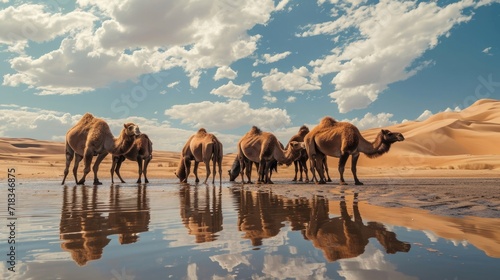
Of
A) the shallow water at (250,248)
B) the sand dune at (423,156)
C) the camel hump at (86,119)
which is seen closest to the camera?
the shallow water at (250,248)

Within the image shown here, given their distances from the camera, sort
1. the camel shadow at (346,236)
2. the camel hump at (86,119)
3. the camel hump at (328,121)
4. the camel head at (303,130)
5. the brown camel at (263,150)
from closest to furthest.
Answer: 1. the camel shadow at (346,236)
2. the camel hump at (328,121)
3. the camel hump at (86,119)
4. the brown camel at (263,150)
5. the camel head at (303,130)

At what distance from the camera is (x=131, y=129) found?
16.6 m

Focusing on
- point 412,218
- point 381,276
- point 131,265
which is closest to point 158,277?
point 131,265

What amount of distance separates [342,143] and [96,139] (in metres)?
10.1

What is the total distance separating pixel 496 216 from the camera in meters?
5.05

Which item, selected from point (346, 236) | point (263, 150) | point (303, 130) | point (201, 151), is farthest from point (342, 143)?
point (346, 236)

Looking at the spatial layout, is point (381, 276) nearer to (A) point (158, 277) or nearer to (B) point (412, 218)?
(A) point (158, 277)

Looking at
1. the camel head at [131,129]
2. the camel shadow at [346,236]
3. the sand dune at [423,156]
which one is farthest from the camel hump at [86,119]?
the camel shadow at [346,236]

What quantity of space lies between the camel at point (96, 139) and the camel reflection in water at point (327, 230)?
11.9m

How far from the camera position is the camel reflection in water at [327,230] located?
308 centimetres

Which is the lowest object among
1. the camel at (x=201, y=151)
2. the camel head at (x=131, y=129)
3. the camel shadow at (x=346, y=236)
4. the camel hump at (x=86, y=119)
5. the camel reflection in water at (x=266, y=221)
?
the camel reflection in water at (x=266, y=221)

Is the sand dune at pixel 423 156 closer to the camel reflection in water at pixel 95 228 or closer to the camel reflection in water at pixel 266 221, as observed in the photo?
the camel reflection in water at pixel 95 228

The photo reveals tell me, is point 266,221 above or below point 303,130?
below

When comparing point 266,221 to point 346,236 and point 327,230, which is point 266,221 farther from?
point 346,236
